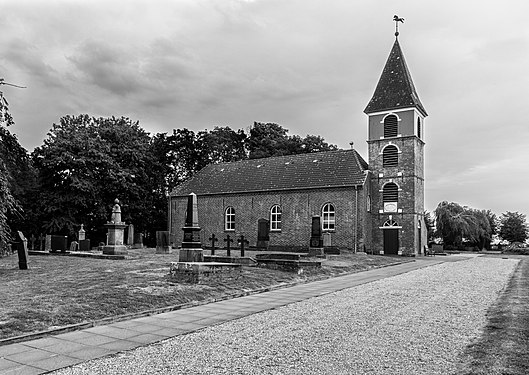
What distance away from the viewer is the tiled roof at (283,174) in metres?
36.2

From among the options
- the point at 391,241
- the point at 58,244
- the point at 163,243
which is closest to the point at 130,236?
the point at 58,244

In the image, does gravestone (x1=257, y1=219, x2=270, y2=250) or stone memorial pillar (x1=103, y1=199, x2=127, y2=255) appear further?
gravestone (x1=257, y1=219, x2=270, y2=250)

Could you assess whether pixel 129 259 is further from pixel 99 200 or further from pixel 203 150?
pixel 203 150

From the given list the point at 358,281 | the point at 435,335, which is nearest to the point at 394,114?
the point at 358,281

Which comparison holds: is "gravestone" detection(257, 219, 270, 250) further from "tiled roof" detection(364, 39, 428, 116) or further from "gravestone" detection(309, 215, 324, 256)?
"tiled roof" detection(364, 39, 428, 116)

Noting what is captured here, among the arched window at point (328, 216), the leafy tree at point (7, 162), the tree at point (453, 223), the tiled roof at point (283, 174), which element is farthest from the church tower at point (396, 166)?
the leafy tree at point (7, 162)

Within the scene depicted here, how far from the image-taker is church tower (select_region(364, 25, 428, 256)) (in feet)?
115

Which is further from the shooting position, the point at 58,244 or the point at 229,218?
the point at 229,218

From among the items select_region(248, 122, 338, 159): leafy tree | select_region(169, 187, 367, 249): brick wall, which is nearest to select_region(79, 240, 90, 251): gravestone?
select_region(169, 187, 367, 249): brick wall

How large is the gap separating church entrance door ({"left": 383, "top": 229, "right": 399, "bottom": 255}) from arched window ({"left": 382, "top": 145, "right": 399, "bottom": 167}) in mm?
5085

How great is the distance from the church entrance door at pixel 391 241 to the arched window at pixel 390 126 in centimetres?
741

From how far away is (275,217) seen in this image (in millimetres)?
38375

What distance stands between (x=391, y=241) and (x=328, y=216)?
5045 millimetres

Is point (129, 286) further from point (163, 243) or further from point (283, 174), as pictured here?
point (283, 174)
